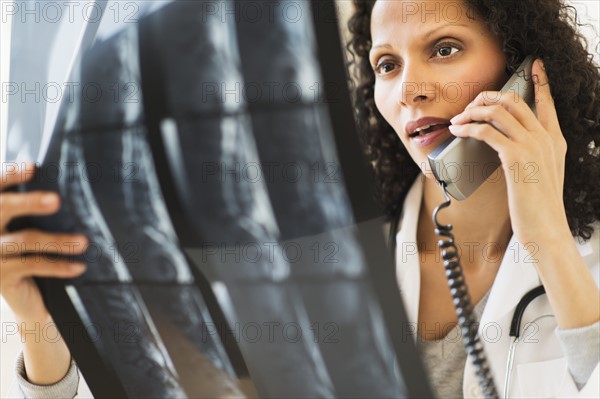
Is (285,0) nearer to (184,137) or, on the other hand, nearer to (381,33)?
(184,137)

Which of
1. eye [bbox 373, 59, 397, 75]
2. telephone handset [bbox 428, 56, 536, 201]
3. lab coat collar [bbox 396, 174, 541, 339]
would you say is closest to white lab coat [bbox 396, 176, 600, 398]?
lab coat collar [bbox 396, 174, 541, 339]

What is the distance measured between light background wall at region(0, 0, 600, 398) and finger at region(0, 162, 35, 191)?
2 centimetres

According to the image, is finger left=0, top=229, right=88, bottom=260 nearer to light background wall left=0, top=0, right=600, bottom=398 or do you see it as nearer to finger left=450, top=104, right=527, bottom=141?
light background wall left=0, top=0, right=600, bottom=398

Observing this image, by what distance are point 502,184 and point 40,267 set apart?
60 centimetres

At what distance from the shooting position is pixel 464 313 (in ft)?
2.14

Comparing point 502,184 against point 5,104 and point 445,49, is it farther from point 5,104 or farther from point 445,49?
point 5,104

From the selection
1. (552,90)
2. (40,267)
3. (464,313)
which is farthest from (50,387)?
(552,90)

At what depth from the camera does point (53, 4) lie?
1.49 feet

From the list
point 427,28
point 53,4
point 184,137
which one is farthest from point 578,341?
point 53,4

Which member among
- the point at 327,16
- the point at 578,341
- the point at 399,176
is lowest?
the point at 578,341

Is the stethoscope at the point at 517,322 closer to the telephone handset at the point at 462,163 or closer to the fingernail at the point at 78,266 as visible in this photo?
the telephone handset at the point at 462,163

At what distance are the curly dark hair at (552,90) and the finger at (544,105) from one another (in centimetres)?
5

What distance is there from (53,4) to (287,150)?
19 centimetres

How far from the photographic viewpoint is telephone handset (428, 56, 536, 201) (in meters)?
0.63
